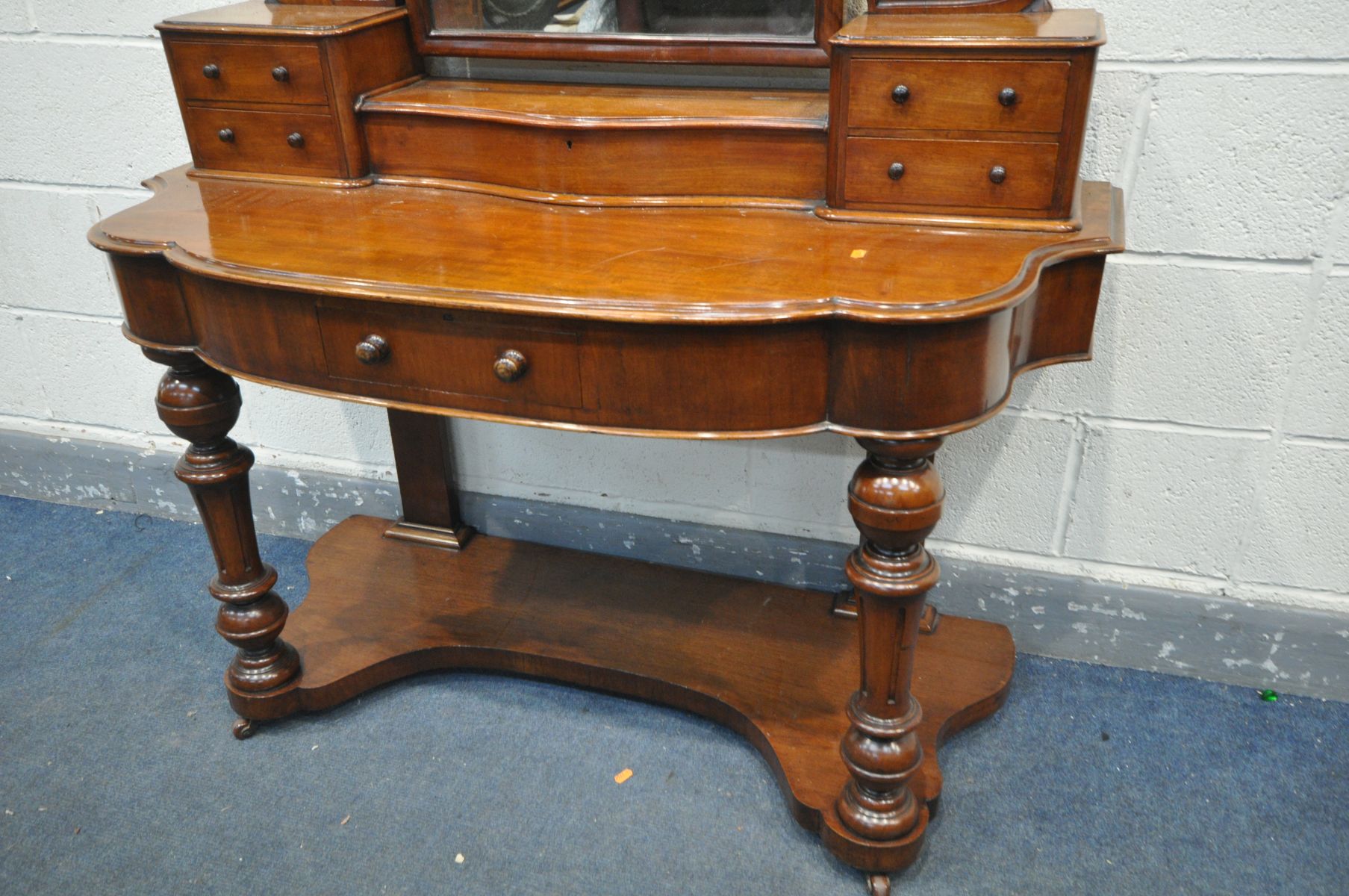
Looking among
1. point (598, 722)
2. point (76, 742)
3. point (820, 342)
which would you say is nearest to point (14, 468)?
point (76, 742)

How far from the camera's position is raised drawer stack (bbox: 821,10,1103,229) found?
1356mm

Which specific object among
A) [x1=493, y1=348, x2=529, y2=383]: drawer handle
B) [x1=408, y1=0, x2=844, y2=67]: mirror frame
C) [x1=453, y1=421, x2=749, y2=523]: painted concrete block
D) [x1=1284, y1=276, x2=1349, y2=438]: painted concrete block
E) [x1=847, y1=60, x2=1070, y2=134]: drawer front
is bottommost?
[x1=453, y1=421, x2=749, y2=523]: painted concrete block

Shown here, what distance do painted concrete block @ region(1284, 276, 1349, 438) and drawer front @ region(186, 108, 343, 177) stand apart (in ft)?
5.31

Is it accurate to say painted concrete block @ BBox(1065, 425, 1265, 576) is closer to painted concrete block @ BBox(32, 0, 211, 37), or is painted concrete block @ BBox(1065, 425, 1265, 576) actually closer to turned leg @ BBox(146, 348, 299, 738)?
turned leg @ BBox(146, 348, 299, 738)

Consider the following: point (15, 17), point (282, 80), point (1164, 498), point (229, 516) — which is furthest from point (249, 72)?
point (1164, 498)

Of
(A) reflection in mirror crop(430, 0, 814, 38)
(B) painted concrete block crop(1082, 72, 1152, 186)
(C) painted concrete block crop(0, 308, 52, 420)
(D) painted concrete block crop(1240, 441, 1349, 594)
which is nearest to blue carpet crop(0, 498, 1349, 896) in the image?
(D) painted concrete block crop(1240, 441, 1349, 594)

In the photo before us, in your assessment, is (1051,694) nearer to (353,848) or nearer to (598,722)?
(598,722)

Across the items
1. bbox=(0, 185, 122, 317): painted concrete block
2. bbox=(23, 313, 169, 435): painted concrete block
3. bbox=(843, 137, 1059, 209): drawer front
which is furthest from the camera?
bbox=(23, 313, 169, 435): painted concrete block

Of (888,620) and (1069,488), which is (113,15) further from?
(1069,488)

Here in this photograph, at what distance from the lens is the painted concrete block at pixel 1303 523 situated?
6.14 ft

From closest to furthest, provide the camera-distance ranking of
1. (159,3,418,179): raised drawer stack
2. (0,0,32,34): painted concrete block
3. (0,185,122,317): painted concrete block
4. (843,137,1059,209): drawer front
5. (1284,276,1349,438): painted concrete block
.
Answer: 1. (843,137,1059,209): drawer front
2. (159,3,418,179): raised drawer stack
3. (1284,276,1349,438): painted concrete block
4. (0,0,32,34): painted concrete block
5. (0,185,122,317): painted concrete block

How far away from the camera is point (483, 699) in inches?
80.7

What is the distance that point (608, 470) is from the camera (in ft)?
7.43

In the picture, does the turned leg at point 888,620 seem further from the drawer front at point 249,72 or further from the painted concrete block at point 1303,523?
the drawer front at point 249,72
